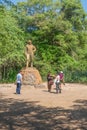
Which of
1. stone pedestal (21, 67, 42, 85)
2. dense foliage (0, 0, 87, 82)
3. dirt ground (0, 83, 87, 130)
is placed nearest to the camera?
dirt ground (0, 83, 87, 130)

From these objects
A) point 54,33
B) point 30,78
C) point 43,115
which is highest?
point 54,33

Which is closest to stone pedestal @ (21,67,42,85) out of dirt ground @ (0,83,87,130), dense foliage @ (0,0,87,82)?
dirt ground @ (0,83,87,130)

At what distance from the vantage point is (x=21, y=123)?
13.1 metres

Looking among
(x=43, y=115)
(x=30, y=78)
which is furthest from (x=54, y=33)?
(x=43, y=115)

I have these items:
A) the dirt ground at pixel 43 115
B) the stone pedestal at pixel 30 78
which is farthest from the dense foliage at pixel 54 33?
the dirt ground at pixel 43 115

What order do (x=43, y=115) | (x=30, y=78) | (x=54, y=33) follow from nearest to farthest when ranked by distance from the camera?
1. (x=43, y=115)
2. (x=30, y=78)
3. (x=54, y=33)

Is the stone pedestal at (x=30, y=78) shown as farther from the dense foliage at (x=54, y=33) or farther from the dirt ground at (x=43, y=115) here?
the dense foliage at (x=54, y=33)

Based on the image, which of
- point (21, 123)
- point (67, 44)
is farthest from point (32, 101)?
point (67, 44)

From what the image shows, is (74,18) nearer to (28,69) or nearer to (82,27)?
(82,27)

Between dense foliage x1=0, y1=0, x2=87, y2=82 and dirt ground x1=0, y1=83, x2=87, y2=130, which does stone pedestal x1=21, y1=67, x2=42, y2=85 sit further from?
dense foliage x1=0, y1=0, x2=87, y2=82

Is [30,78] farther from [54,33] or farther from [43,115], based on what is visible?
[54,33]

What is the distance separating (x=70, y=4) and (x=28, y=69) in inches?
882

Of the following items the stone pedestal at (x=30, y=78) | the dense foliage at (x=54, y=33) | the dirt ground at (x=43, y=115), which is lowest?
the dirt ground at (x=43, y=115)

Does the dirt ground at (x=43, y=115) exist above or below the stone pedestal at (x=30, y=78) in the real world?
below
